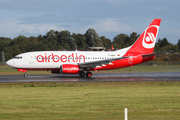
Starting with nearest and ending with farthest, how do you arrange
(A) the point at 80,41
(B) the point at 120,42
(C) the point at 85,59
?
(C) the point at 85,59 → (A) the point at 80,41 → (B) the point at 120,42

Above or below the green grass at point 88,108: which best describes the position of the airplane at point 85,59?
above

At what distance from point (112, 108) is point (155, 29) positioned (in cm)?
2594

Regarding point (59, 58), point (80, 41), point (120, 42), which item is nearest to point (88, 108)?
point (59, 58)

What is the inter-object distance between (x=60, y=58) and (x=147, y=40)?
1354 cm

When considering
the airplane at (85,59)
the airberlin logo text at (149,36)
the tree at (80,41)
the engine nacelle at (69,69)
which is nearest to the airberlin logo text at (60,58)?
the airplane at (85,59)

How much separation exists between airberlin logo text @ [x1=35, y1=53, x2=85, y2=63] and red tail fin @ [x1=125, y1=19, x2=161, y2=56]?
7.93 m

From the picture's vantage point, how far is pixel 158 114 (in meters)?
10.3

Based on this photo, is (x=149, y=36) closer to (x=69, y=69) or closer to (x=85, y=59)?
(x=85, y=59)

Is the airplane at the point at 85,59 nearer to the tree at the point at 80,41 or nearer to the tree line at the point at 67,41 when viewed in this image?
the tree line at the point at 67,41

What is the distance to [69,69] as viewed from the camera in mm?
29312

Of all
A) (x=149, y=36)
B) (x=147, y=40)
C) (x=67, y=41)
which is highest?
(x=67, y=41)

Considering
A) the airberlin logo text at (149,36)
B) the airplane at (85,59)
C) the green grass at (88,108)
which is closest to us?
the green grass at (88,108)

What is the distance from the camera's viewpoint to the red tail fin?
34500 millimetres

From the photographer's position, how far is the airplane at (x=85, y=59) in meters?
30.6
